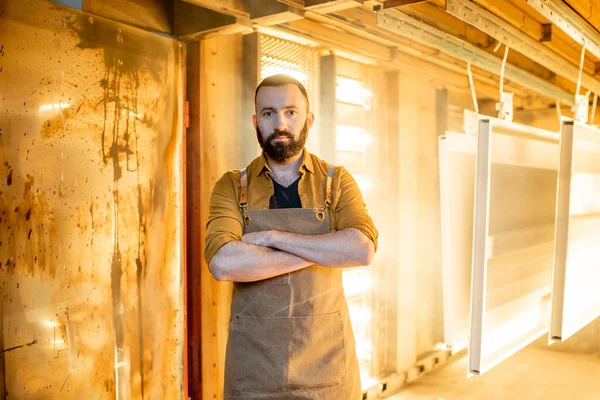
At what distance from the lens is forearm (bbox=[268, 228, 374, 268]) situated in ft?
6.31

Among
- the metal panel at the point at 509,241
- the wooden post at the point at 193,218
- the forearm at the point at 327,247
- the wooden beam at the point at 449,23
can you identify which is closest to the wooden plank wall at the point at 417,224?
the wooden beam at the point at 449,23

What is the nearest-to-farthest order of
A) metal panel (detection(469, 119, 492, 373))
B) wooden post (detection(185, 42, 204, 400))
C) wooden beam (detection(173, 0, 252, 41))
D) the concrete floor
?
1. metal panel (detection(469, 119, 492, 373))
2. wooden beam (detection(173, 0, 252, 41))
3. wooden post (detection(185, 42, 204, 400))
4. the concrete floor

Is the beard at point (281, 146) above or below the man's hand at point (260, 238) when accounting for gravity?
above

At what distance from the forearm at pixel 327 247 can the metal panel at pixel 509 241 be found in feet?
1.60

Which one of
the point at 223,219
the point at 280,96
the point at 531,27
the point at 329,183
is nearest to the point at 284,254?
the point at 223,219

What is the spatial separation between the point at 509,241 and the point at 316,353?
1.06 metres

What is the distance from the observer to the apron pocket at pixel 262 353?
2.02m

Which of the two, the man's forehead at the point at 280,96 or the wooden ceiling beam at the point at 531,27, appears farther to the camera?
the wooden ceiling beam at the point at 531,27

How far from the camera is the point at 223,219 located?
2010mm

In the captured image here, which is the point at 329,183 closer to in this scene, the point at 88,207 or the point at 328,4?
the point at 328,4

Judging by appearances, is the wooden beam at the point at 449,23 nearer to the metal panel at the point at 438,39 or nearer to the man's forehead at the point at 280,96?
the metal panel at the point at 438,39

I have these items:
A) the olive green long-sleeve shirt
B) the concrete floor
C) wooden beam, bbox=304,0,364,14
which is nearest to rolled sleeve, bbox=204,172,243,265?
the olive green long-sleeve shirt

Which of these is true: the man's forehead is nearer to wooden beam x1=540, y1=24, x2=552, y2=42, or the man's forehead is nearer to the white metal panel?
the white metal panel

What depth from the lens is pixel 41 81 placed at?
74.1 inches
